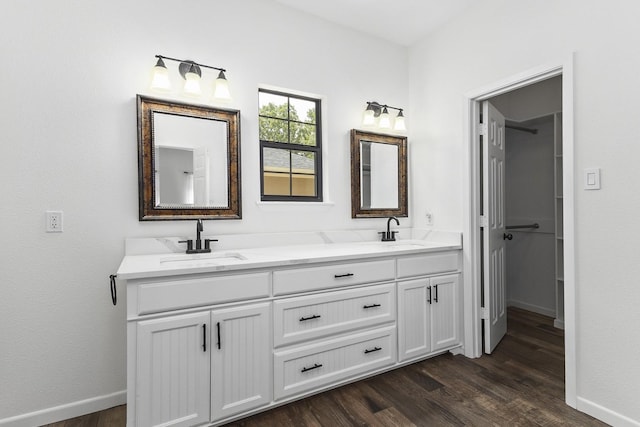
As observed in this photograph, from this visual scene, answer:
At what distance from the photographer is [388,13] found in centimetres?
265

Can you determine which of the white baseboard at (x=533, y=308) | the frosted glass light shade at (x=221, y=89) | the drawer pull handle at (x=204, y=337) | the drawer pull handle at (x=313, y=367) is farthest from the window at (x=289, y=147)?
the white baseboard at (x=533, y=308)

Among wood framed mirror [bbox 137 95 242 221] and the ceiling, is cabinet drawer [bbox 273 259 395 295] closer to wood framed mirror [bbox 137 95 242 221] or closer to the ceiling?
wood framed mirror [bbox 137 95 242 221]

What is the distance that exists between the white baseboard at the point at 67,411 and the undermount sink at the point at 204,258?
86 centimetres

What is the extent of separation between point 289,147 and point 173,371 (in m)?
1.70

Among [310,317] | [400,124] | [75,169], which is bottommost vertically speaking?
[310,317]

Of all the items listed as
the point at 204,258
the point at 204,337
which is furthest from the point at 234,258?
the point at 204,337

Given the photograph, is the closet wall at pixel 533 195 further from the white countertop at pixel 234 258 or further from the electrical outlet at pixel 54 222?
the electrical outlet at pixel 54 222

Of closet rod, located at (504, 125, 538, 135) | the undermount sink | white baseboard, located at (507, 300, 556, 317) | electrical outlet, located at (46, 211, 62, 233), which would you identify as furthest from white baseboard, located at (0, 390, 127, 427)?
closet rod, located at (504, 125, 538, 135)

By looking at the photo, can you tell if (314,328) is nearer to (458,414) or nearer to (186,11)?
(458,414)

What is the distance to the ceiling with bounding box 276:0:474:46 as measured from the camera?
2.52 metres

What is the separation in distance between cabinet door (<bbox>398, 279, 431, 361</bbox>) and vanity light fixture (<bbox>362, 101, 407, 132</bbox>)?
136cm

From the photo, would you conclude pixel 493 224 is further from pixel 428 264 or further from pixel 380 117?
pixel 380 117

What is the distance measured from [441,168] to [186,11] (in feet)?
7.24

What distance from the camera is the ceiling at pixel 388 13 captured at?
8.27 ft
